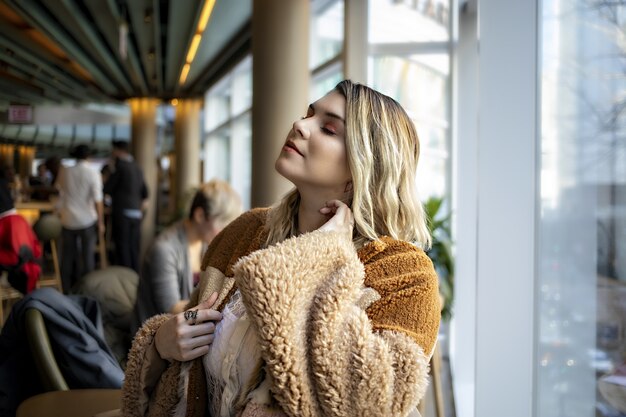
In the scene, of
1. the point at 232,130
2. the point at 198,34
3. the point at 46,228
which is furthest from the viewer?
the point at 232,130

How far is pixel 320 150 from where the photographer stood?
1.22 metres

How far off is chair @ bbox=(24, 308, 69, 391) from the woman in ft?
1.79

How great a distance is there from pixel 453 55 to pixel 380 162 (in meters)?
3.70

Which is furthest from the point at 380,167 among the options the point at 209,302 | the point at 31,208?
the point at 31,208

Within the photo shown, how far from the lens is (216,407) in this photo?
1.19 m

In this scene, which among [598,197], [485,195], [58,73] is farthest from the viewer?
[58,73]

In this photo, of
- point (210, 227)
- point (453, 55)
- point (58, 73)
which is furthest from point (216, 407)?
point (58, 73)

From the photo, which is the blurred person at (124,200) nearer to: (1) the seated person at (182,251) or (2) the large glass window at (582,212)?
(1) the seated person at (182,251)

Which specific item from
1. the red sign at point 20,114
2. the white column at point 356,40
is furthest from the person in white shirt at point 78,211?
the white column at point 356,40

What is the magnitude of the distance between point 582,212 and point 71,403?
1322mm

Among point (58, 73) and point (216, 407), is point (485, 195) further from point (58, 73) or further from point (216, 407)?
point (58, 73)

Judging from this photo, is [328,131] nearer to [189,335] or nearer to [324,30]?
[189,335]

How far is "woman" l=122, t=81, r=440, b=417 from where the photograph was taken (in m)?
1.02

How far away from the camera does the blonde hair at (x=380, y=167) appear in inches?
47.5
